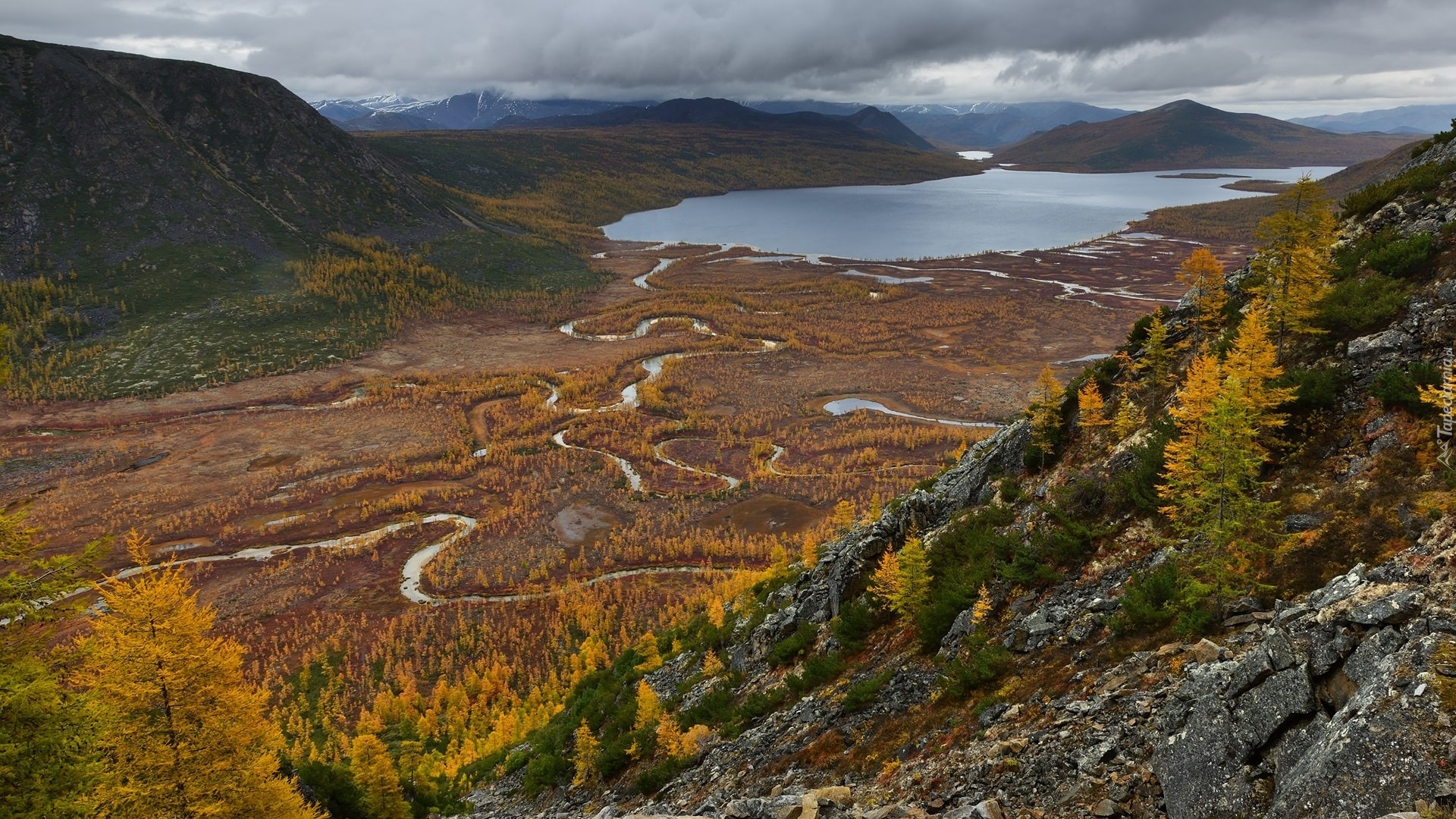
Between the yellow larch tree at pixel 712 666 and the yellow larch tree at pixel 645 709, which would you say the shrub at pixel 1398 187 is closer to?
the yellow larch tree at pixel 712 666

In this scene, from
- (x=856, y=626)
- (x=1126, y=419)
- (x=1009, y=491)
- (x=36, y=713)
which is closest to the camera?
(x=36, y=713)

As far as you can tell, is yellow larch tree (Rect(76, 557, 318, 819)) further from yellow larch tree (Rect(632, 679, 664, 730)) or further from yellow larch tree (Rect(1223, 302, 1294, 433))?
yellow larch tree (Rect(1223, 302, 1294, 433))

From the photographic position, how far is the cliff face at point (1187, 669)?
28.9 ft

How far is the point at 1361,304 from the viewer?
17922mm

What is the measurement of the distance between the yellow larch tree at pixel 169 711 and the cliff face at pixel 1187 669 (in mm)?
10493

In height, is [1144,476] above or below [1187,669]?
above

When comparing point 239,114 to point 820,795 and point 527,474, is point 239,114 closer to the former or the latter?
point 527,474

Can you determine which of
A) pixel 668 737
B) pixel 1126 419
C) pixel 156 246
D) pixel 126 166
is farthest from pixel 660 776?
pixel 126 166

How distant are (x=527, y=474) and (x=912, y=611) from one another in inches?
2900

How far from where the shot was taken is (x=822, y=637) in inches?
1059

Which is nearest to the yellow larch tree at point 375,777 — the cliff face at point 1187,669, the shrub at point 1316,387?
the cliff face at point 1187,669

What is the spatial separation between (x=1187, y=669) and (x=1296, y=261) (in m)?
14.5

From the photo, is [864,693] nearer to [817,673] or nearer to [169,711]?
[817,673]

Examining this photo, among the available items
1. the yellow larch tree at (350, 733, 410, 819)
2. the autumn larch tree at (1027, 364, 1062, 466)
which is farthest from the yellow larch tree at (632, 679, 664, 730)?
the autumn larch tree at (1027, 364, 1062, 466)
